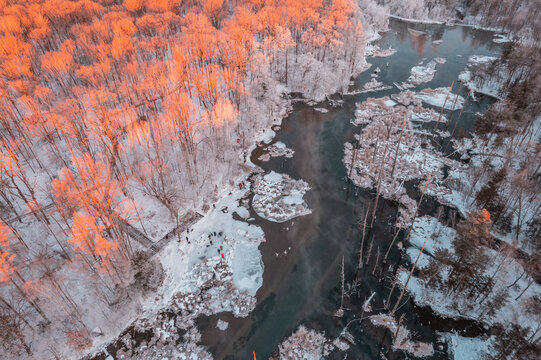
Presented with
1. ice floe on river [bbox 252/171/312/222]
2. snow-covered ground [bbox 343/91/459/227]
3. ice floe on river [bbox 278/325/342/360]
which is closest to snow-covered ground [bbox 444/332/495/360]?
ice floe on river [bbox 278/325/342/360]

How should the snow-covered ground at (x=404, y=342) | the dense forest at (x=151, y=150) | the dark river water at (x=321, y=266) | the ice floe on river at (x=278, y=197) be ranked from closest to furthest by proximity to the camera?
the snow-covered ground at (x=404, y=342), the dark river water at (x=321, y=266), the dense forest at (x=151, y=150), the ice floe on river at (x=278, y=197)

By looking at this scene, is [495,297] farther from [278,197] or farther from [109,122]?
[109,122]

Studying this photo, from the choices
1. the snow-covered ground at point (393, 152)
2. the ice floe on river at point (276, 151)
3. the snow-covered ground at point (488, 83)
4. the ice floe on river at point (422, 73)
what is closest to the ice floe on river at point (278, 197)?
the ice floe on river at point (276, 151)

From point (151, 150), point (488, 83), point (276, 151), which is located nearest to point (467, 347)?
point (276, 151)

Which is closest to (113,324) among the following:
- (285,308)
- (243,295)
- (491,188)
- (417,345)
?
(243,295)

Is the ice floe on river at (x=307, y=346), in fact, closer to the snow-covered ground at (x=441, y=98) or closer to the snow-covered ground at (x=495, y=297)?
the snow-covered ground at (x=495, y=297)

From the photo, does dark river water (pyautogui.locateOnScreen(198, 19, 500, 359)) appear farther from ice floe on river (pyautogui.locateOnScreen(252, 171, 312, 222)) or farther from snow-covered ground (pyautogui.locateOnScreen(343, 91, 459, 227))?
snow-covered ground (pyautogui.locateOnScreen(343, 91, 459, 227))
